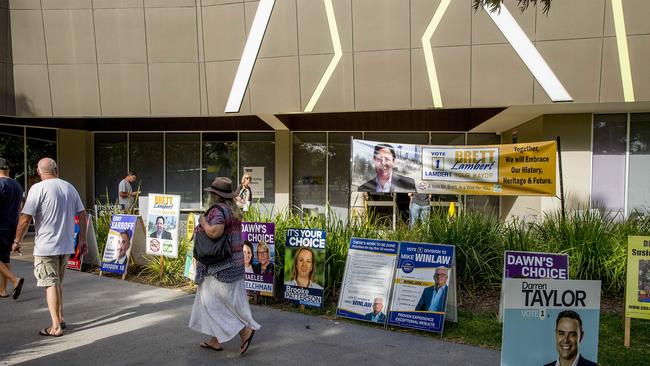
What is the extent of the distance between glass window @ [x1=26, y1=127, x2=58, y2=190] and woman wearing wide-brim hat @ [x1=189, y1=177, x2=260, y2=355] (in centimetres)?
1211

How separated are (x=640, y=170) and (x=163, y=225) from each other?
10.4m

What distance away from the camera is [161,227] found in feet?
26.1

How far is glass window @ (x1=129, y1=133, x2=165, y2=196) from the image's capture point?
626 inches

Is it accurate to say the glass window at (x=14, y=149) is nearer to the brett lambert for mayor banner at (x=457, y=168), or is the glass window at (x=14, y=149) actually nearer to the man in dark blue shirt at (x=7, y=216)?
the man in dark blue shirt at (x=7, y=216)

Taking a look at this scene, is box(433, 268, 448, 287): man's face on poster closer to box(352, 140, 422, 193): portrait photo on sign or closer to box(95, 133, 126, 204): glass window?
box(352, 140, 422, 193): portrait photo on sign

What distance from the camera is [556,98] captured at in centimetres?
1012

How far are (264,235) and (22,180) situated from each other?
1137 centimetres

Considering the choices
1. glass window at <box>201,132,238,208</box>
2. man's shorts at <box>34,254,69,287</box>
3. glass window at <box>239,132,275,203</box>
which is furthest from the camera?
→ glass window at <box>201,132,238,208</box>

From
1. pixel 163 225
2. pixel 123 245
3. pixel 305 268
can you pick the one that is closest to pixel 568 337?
pixel 305 268

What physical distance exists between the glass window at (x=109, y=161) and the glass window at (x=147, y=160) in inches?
13.3

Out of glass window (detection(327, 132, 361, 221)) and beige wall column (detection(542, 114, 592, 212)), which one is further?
glass window (detection(327, 132, 361, 221))

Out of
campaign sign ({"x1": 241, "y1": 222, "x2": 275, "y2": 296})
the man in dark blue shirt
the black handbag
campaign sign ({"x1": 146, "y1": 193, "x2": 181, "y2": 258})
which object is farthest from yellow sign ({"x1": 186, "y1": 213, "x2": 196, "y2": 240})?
the black handbag

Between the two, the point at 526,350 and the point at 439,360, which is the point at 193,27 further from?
the point at 526,350

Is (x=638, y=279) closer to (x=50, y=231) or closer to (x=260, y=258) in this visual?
(x=260, y=258)
